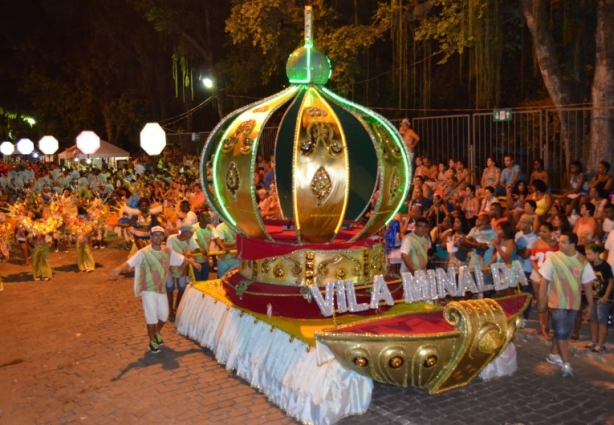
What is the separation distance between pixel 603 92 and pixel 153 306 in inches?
389

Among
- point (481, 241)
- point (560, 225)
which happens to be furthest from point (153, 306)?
point (560, 225)

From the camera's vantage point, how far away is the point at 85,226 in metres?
14.5

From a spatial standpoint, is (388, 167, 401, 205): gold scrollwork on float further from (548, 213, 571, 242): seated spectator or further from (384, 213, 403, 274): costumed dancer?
(384, 213, 403, 274): costumed dancer

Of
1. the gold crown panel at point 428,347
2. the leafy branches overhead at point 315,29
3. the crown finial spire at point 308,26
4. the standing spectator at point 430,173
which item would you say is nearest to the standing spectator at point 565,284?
the gold crown panel at point 428,347

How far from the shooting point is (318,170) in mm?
7508

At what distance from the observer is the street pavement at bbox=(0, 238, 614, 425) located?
6.41 metres

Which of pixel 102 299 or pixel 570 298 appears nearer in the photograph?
pixel 570 298

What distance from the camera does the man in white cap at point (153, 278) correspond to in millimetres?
8227

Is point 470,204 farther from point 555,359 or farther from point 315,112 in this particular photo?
point 315,112

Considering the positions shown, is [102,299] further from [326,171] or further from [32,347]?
[326,171]

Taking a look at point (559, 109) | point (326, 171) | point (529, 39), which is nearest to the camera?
point (326, 171)

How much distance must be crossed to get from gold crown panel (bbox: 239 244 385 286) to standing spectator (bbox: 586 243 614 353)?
2.59 m

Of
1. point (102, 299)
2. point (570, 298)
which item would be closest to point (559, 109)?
point (570, 298)

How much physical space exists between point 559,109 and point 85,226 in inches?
404
